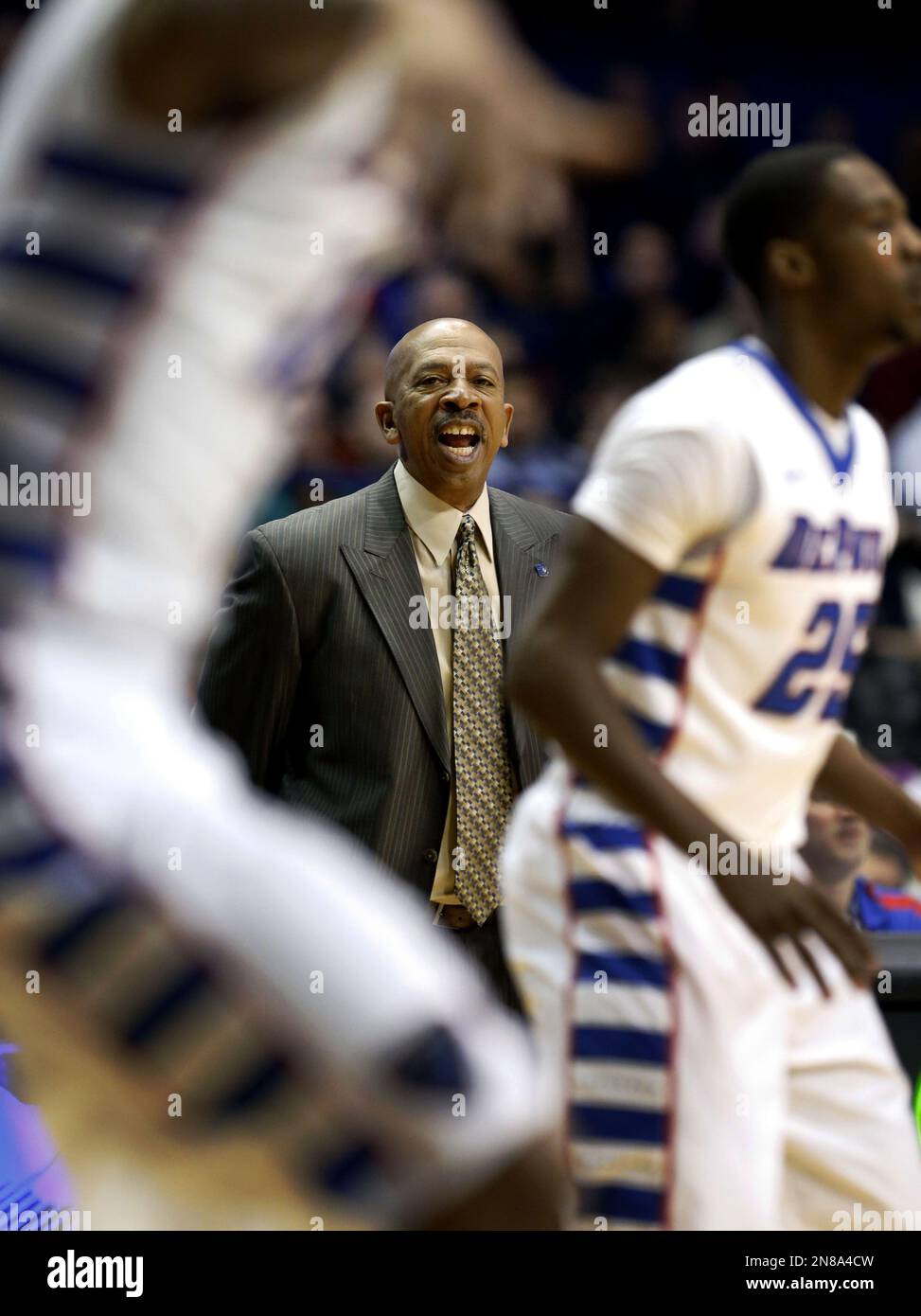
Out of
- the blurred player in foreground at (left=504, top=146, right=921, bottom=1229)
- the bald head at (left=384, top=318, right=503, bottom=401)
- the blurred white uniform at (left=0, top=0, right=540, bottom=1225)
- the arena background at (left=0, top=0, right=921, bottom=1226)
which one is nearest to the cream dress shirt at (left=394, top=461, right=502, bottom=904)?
the bald head at (left=384, top=318, right=503, bottom=401)

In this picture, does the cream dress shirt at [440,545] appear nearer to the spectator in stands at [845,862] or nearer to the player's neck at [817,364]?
the spectator in stands at [845,862]

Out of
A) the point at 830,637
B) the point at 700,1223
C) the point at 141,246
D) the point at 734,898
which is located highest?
the point at 141,246

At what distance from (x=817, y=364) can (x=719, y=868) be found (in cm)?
66

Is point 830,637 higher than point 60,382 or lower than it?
lower

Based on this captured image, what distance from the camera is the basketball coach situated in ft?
10.3

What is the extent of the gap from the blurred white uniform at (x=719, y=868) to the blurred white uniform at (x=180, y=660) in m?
0.70

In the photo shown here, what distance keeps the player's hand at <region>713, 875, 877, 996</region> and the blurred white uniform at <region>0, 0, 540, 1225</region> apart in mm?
673

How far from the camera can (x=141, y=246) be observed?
1.40 meters

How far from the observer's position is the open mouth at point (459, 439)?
10.9ft

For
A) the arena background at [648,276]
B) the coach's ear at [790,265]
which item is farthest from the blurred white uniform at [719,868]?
the arena background at [648,276]

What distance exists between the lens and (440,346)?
3404 millimetres
